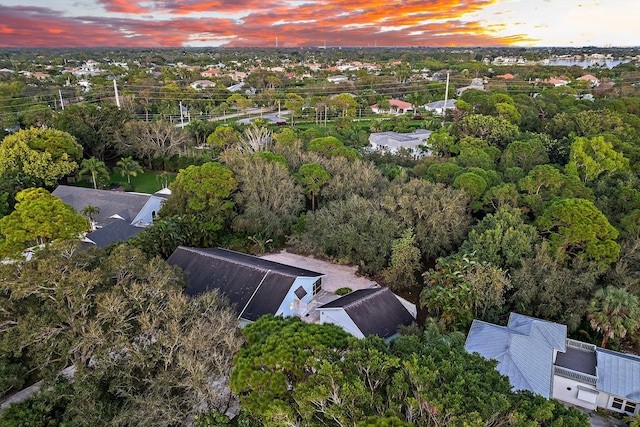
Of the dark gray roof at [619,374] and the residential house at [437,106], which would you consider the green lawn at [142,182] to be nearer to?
the dark gray roof at [619,374]

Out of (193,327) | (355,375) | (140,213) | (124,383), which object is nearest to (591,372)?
(355,375)

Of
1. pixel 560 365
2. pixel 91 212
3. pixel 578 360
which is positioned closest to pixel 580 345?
pixel 578 360

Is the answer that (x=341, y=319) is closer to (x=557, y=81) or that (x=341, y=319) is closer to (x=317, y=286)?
(x=317, y=286)

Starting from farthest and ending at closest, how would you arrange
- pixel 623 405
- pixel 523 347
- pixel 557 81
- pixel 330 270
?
pixel 557 81 → pixel 330 270 → pixel 523 347 → pixel 623 405

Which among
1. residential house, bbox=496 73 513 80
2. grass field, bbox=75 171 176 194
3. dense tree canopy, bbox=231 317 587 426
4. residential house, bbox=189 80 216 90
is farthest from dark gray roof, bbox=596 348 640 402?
residential house, bbox=496 73 513 80

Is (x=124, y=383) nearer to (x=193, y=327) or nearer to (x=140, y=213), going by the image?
(x=193, y=327)

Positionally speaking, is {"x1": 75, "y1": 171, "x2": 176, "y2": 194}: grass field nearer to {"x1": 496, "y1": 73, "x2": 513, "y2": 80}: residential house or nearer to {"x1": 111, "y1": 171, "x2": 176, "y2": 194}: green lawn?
{"x1": 111, "y1": 171, "x2": 176, "y2": 194}: green lawn

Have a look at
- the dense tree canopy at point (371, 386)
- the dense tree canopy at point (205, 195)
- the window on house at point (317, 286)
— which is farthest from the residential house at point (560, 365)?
the dense tree canopy at point (205, 195)
